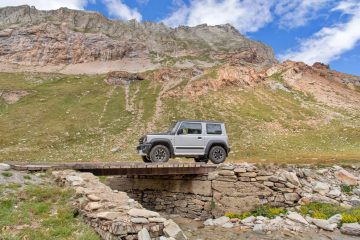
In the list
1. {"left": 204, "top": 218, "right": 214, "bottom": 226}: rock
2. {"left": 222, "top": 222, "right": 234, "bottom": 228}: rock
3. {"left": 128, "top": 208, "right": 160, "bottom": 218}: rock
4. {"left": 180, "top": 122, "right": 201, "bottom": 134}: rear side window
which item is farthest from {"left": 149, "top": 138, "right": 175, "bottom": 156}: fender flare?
{"left": 128, "top": 208, "right": 160, "bottom": 218}: rock

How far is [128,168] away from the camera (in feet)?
61.0

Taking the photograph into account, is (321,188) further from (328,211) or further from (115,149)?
(115,149)

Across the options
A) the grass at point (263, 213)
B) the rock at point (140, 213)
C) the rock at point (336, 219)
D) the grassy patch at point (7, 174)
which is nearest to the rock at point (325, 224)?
the rock at point (336, 219)

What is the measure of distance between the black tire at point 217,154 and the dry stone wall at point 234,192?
1356mm

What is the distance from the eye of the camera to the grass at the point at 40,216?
408 inches

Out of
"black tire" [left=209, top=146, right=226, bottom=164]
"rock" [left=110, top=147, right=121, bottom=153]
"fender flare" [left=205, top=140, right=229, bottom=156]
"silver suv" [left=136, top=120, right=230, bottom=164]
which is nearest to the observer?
"silver suv" [left=136, top=120, right=230, bottom=164]

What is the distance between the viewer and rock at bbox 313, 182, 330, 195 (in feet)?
70.0

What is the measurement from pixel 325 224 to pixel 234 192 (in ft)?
16.7

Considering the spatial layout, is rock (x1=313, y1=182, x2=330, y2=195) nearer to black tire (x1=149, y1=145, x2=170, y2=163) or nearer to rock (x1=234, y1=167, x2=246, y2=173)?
rock (x1=234, y1=167, x2=246, y2=173)

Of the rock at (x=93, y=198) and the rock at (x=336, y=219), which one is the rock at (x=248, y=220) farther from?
the rock at (x=93, y=198)

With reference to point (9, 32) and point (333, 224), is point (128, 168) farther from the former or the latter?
point (9, 32)

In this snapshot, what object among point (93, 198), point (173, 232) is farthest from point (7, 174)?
point (173, 232)

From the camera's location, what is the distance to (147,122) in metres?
58.7

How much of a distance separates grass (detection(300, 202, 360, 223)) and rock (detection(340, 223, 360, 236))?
743 mm
